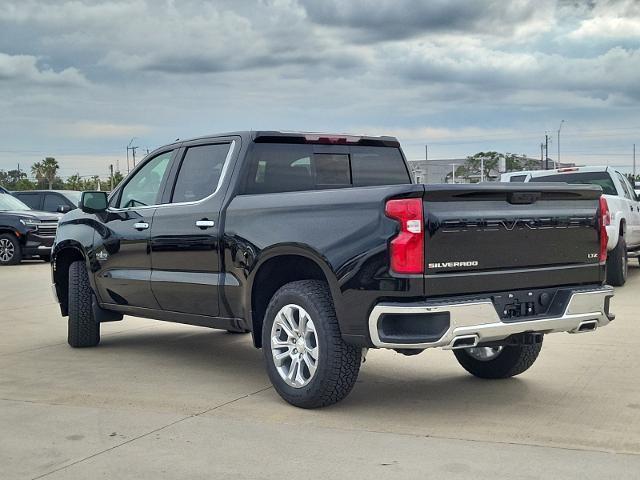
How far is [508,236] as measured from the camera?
5723 mm

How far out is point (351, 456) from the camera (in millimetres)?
4910

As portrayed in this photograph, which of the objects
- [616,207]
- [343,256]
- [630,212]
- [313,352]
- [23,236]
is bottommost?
[23,236]

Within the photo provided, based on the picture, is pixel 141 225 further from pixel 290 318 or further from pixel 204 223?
pixel 290 318

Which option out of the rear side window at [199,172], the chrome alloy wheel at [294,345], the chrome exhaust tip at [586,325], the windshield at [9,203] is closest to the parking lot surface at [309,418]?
the chrome alloy wheel at [294,345]

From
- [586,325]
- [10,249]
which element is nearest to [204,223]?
[586,325]

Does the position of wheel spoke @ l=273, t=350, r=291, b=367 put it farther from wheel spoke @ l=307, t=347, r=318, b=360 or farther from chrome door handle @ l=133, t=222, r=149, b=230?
chrome door handle @ l=133, t=222, r=149, b=230

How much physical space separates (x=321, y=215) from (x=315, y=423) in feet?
4.25

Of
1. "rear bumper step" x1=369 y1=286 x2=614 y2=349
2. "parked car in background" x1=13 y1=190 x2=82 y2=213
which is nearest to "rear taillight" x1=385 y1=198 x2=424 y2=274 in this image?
"rear bumper step" x1=369 y1=286 x2=614 y2=349

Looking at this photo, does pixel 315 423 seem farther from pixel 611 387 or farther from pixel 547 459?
pixel 611 387

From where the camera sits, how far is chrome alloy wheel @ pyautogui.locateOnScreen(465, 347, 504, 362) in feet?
22.5

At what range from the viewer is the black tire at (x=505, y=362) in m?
6.77

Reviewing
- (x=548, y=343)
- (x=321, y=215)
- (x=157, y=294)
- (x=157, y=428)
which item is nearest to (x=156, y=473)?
(x=157, y=428)

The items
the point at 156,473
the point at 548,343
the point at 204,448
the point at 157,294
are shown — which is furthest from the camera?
the point at 548,343

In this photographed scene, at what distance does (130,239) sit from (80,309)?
1.15 metres
